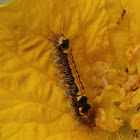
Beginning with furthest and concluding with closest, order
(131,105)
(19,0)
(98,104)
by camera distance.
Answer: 1. (98,104)
2. (131,105)
3. (19,0)

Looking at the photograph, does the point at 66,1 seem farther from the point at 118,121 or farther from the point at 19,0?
the point at 118,121

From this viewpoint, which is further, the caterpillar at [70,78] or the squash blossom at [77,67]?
the caterpillar at [70,78]

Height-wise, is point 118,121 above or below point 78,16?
below

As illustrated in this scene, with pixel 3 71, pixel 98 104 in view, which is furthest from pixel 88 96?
pixel 3 71
